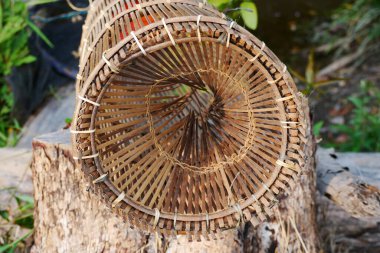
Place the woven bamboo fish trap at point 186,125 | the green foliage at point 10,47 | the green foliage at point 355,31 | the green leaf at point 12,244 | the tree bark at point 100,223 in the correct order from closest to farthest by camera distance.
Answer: the woven bamboo fish trap at point 186,125 < the tree bark at point 100,223 < the green leaf at point 12,244 < the green foliage at point 10,47 < the green foliage at point 355,31

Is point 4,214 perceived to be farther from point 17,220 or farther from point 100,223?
point 100,223

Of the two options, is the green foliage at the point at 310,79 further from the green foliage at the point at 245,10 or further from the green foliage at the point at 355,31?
the green foliage at the point at 355,31

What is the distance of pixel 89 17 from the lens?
208 centimetres

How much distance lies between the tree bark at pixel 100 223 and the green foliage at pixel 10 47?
A: 1110mm

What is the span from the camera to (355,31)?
4.36 metres

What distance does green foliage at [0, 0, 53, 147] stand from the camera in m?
2.96

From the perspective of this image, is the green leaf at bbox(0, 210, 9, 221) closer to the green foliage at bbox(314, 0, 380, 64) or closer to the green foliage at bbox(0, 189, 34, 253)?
the green foliage at bbox(0, 189, 34, 253)

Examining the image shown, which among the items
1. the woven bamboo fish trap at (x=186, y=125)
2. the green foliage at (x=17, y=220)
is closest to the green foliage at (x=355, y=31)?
the woven bamboo fish trap at (x=186, y=125)

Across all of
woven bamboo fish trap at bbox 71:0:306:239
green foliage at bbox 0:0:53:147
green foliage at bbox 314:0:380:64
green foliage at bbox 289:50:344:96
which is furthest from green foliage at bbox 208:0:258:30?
green foliage at bbox 314:0:380:64

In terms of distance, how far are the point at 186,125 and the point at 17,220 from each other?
857mm

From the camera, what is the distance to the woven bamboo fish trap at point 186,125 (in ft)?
4.44

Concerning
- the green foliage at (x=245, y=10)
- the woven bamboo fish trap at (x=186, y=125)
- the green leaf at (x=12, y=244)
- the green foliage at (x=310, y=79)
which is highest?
the green foliage at (x=245, y=10)

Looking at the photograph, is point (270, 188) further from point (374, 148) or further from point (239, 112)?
point (374, 148)

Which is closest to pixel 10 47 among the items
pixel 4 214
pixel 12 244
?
pixel 4 214
